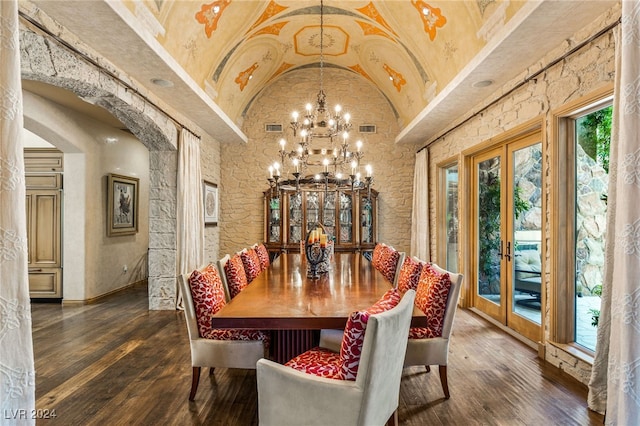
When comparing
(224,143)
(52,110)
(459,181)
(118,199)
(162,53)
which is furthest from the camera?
(224,143)

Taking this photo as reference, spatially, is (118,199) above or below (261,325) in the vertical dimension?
above

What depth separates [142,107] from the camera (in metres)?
3.88

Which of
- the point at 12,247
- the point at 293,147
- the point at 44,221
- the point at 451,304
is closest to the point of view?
the point at 12,247

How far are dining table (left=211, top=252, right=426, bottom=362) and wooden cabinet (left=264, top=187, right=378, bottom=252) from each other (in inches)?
113

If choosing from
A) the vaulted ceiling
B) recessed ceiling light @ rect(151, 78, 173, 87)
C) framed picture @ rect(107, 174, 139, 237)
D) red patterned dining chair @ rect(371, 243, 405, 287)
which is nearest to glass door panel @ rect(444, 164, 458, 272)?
the vaulted ceiling

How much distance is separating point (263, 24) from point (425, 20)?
202cm

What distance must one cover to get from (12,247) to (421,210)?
Answer: 5.35 m

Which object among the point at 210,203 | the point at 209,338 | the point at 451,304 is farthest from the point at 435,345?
the point at 210,203

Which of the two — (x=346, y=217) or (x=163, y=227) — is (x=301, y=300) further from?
(x=346, y=217)

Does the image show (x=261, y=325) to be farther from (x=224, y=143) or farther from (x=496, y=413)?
(x=224, y=143)

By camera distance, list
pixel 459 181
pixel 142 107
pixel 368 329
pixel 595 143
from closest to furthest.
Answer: pixel 368 329
pixel 595 143
pixel 142 107
pixel 459 181

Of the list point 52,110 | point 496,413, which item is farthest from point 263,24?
point 496,413

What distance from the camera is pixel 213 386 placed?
2.63 metres

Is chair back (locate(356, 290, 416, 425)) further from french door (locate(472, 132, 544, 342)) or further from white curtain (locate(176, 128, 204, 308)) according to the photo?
white curtain (locate(176, 128, 204, 308))
